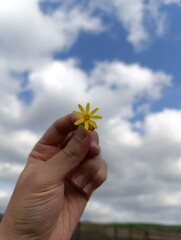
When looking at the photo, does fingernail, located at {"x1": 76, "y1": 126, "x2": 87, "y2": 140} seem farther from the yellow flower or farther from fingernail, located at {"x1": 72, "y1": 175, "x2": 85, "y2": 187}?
fingernail, located at {"x1": 72, "y1": 175, "x2": 85, "y2": 187}

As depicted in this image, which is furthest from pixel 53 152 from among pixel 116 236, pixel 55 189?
pixel 116 236

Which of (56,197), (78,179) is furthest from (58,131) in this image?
(56,197)

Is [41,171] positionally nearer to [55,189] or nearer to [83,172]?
[55,189]

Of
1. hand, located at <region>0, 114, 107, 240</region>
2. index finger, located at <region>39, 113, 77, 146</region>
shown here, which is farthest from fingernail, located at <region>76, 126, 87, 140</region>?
index finger, located at <region>39, 113, 77, 146</region>

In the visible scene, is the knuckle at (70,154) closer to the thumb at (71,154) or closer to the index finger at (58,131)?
the thumb at (71,154)

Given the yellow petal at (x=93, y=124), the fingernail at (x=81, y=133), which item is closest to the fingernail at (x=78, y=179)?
the fingernail at (x=81, y=133)

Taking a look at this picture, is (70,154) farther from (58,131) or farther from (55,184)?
(58,131)
